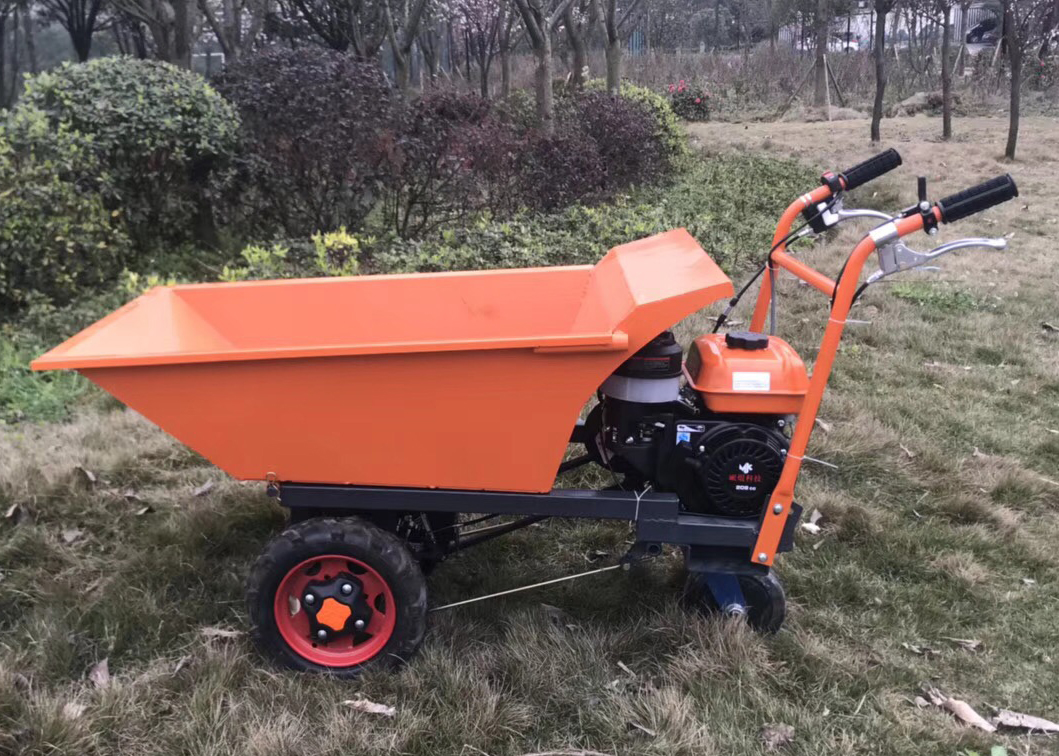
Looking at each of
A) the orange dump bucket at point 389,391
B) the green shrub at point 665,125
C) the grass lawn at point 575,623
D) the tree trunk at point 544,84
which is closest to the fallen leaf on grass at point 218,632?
the grass lawn at point 575,623

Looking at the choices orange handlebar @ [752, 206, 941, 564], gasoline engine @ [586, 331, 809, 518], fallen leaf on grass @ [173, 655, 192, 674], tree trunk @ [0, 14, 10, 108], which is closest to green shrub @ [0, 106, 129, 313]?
fallen leaf on grass @ [173, 655, 192, 674]

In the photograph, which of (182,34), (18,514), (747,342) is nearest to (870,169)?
(747,342)

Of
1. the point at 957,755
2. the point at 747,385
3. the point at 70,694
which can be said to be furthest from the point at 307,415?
the point at 957,755

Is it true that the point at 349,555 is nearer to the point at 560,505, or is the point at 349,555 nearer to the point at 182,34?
the point at 560,505

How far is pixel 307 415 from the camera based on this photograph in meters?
2.30

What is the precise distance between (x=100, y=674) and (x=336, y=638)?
26.6 inches

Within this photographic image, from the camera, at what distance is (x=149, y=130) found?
18.9 ft

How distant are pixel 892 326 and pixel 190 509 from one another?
14.7 ft

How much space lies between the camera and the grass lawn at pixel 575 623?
2.30 meters

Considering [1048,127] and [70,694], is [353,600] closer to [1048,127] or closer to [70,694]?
[70,694]

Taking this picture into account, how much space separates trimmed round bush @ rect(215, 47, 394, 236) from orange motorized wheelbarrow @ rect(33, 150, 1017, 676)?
3713mm

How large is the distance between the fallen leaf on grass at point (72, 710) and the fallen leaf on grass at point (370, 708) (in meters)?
0.68

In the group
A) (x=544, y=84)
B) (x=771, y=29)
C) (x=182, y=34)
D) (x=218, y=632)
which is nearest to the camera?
(x=218, y=632)

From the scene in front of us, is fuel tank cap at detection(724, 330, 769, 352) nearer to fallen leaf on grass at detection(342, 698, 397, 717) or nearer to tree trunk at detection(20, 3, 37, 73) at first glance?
fallen leaf on grass at detection(342, 698, 397, 717)
